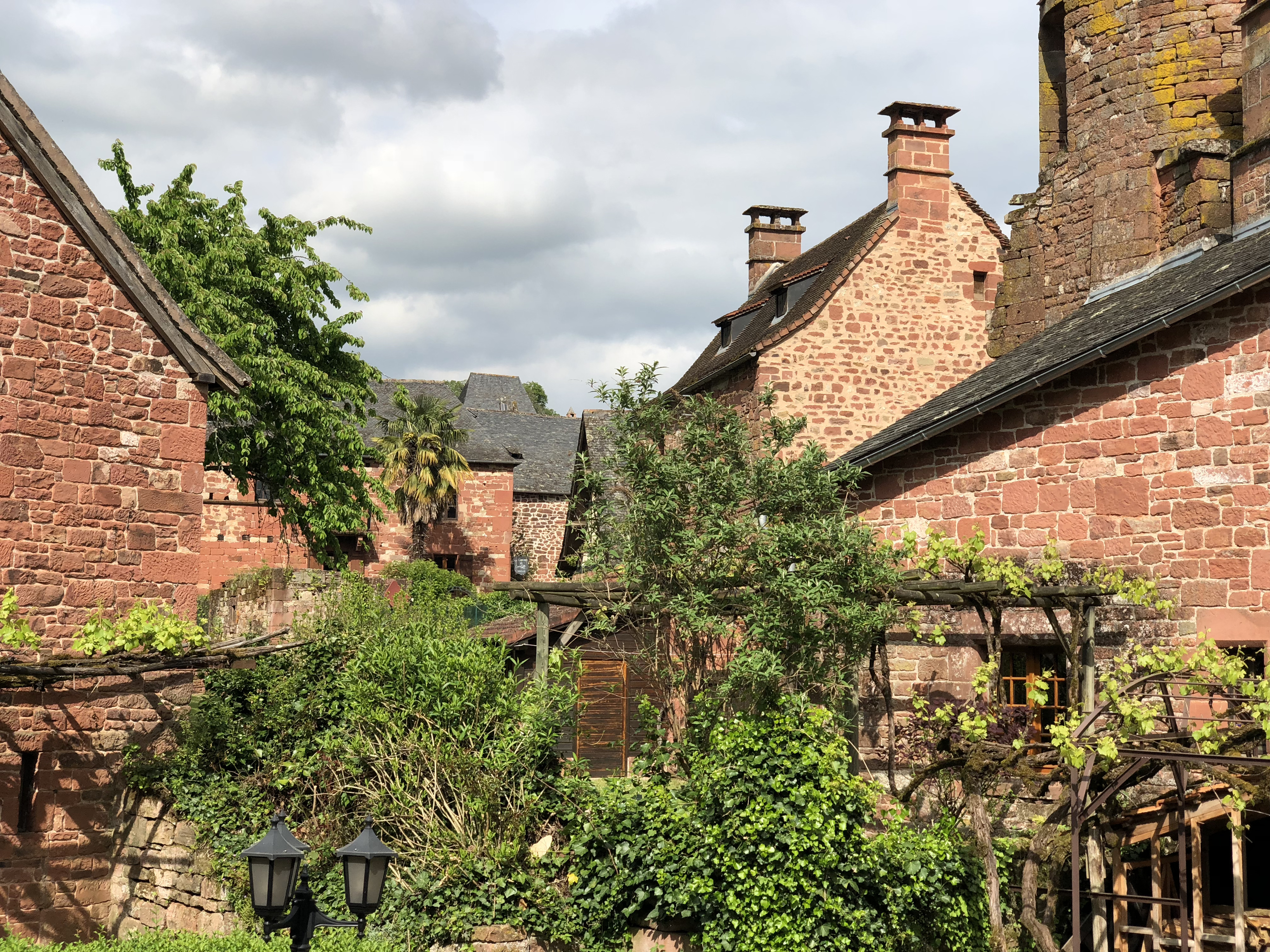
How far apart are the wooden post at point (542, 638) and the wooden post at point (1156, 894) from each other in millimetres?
5250

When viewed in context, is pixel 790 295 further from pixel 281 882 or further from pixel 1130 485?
pixel 281 882

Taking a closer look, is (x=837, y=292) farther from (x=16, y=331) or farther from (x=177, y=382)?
(x=16, y=331)

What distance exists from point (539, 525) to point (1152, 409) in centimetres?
3016

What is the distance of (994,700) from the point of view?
1070 centimetres

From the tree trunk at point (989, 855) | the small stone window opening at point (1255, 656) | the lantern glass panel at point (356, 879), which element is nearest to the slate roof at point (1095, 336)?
the small stone window opening at point (1255, 656)

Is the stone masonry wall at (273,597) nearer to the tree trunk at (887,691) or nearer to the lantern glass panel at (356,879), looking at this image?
the tree trunk at (887,691)

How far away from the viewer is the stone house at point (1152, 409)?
35.9ft

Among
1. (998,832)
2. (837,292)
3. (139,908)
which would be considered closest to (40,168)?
(139,908)

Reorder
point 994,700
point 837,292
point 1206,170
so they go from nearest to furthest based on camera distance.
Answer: point 994,700 → point 1206,170 → point 837,292

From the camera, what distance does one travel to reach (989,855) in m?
9.71

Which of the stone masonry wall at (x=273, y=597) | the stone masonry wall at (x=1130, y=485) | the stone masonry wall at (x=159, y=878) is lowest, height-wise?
the stone masonry wall at (x=159, y=878)

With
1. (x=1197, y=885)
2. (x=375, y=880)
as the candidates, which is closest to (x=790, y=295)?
(x=1197, y=885)

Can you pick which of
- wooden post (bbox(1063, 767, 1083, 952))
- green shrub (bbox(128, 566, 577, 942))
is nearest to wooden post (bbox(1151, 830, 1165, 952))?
wooden post (bbox(1063, 767, 1083, 952))

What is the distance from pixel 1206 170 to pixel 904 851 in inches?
416
